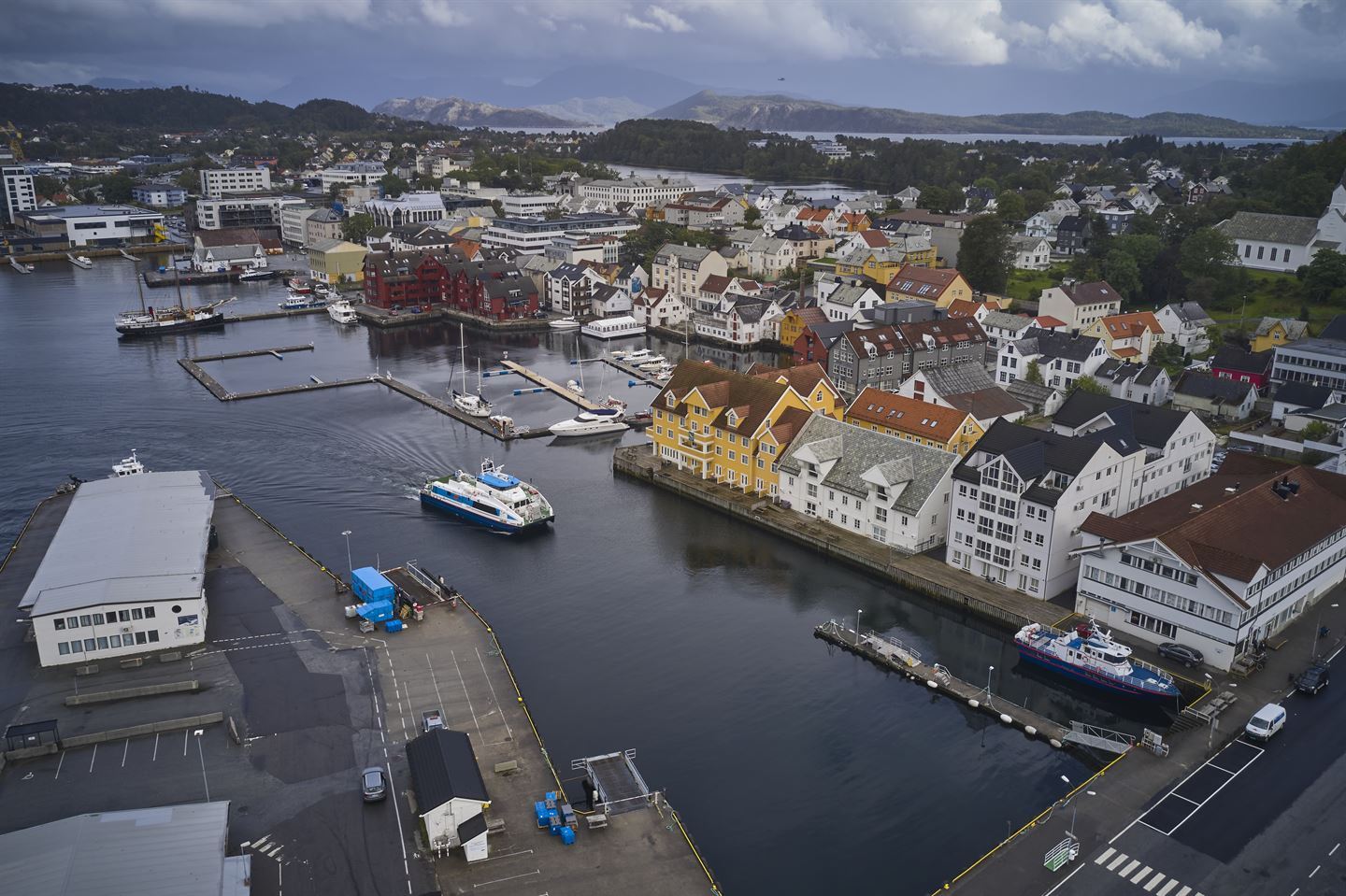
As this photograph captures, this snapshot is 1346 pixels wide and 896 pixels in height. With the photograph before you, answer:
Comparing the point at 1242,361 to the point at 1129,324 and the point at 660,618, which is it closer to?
the point at 1129,324

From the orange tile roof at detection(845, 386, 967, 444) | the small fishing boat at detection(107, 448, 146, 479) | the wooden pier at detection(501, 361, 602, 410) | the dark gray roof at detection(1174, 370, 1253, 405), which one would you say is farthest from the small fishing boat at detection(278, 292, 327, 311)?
the dark gray roof at detection(1174, 370, 1253, 405)

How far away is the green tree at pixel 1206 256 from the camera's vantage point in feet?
222

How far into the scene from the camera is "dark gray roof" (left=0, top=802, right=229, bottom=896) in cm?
1723

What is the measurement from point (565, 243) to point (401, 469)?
55.8 metres

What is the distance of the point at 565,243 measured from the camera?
9512 centimetres

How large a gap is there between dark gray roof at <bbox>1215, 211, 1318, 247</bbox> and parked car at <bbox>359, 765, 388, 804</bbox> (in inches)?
2865

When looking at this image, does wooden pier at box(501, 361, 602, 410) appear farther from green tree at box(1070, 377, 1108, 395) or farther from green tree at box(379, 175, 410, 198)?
green tree at box(379, 175, 410, 198)

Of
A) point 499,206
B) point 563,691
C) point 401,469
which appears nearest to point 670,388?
point 401,469

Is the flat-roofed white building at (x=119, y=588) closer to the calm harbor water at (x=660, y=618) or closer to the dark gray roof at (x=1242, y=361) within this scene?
the calm harbor water at (x=660, y=618)

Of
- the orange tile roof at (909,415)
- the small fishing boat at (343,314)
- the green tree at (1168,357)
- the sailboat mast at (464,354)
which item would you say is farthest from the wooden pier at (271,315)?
the green tree at (1168,357)

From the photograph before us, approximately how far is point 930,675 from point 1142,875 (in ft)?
28.9

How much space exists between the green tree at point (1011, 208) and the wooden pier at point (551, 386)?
59386mm

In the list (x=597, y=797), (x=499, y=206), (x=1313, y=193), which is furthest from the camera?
(x=499, y=206)

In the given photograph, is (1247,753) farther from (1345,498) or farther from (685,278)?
(685,278)
